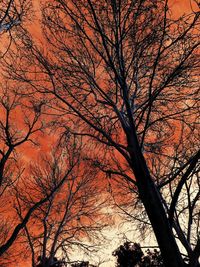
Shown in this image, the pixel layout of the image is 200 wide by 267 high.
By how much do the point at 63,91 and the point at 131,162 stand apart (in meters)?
2.67

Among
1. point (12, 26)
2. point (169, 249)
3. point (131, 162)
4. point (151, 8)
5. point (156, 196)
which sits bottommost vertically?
point (169, 249)

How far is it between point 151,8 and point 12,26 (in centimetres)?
302

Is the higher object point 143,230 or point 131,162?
point 143,230

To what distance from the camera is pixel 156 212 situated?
2.99 meters

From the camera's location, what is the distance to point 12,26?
572cm

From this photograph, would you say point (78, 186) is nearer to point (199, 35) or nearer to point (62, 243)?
point (62, 243)

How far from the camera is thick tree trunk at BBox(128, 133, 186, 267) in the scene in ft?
8.81

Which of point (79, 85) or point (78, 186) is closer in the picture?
point (79, 85)

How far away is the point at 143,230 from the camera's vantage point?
8484 mm

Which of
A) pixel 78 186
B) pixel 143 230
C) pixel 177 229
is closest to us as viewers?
pixel 177 229

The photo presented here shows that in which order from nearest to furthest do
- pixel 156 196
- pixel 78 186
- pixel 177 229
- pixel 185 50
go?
1. pixel 156 196
2. pixel 185 50
3. pixel 177 229
4. pixel 78 186

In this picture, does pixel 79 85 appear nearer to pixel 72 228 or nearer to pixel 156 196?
pixel 156 196

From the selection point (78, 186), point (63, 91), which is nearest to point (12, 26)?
point (63, 91)

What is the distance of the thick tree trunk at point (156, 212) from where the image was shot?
8.81 feet
